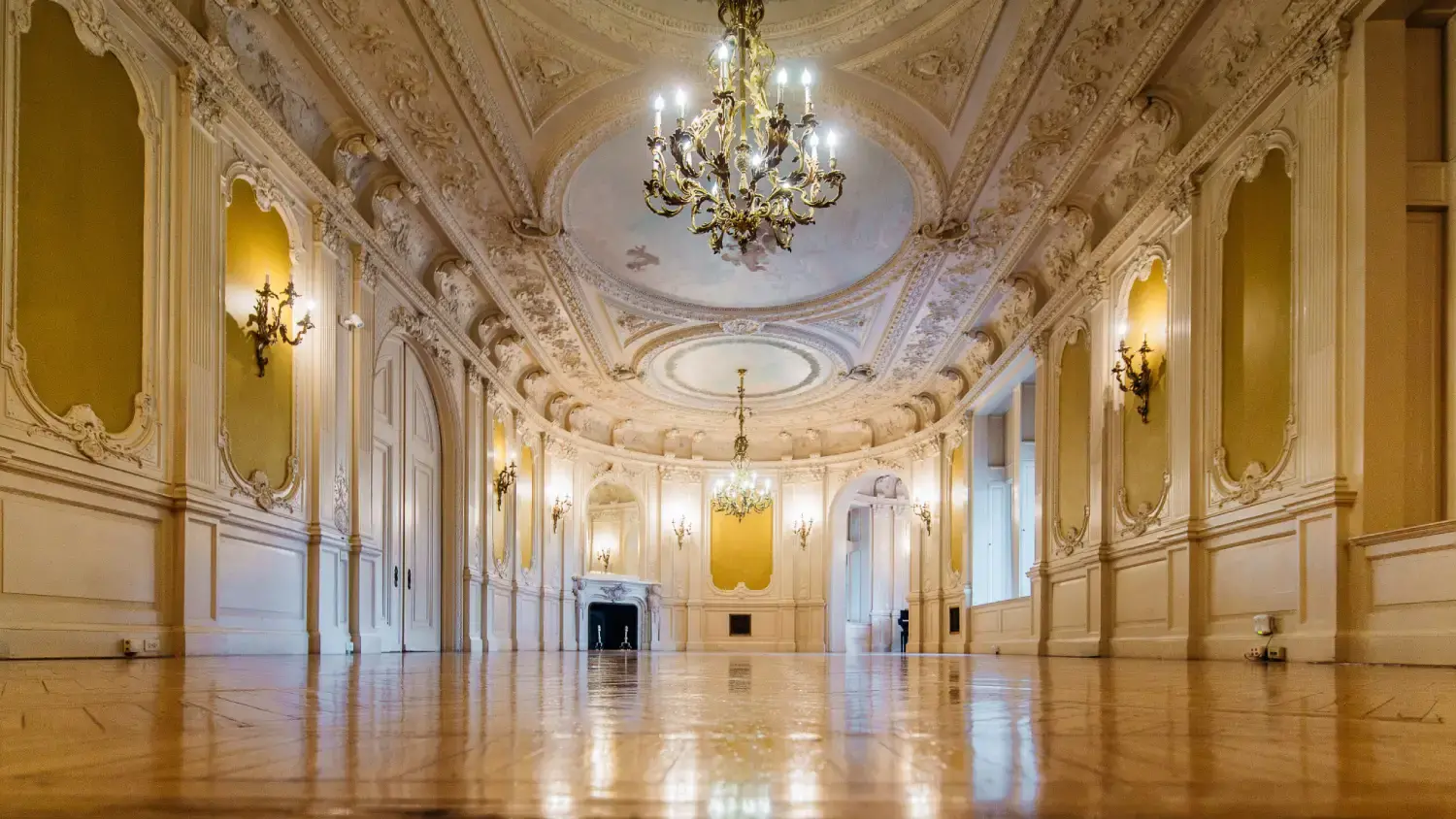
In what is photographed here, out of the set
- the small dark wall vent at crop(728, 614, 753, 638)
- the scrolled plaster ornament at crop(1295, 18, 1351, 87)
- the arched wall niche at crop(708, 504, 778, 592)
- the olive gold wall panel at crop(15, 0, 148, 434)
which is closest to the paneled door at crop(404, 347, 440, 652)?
the olive gold wall panel at crop(15, 0, 148, 434)

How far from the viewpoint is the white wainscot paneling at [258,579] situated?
301 inches

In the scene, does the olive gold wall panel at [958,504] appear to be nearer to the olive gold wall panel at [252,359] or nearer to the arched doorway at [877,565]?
the arched doorway at [877,565]

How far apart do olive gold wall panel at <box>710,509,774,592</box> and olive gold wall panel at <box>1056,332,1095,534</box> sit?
1291 centimetres

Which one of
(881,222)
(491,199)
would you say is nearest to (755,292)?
(881,222)

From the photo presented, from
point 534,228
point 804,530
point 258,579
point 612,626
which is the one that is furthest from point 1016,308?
point 612,626

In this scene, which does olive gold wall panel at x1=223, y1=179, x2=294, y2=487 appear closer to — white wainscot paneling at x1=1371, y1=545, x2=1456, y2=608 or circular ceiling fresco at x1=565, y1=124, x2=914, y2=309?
circular ceiling fresco at x1=565, y1=124, x2=914, y2=309

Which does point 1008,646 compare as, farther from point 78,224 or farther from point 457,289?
point 78,224

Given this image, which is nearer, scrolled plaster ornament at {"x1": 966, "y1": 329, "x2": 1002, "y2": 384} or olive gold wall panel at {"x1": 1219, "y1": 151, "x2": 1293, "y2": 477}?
olive gold wall panel at {"x1": 1219, "y1": 151, "x2": 1293, "y2": 477}

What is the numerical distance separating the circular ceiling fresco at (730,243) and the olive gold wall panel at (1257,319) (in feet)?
15.3

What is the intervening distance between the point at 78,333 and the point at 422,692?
4967 millimetres

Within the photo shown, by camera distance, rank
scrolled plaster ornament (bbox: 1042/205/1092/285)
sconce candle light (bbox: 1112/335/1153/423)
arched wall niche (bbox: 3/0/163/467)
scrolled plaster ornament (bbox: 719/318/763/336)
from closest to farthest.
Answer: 1. arched wall niche (bbox: 3/0/163/467)
2. sconce candle light (bbox: 1112/335/1153/423)
3. scrolled plaster ornament (bbox: 1042/205/1092/285)
4. scrolled plaster ornament (bbox: 719/318/763/336)

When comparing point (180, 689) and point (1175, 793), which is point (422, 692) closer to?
point (180, 689)

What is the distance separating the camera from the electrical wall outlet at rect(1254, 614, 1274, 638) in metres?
7.53

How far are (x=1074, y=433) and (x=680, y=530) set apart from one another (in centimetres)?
1374
